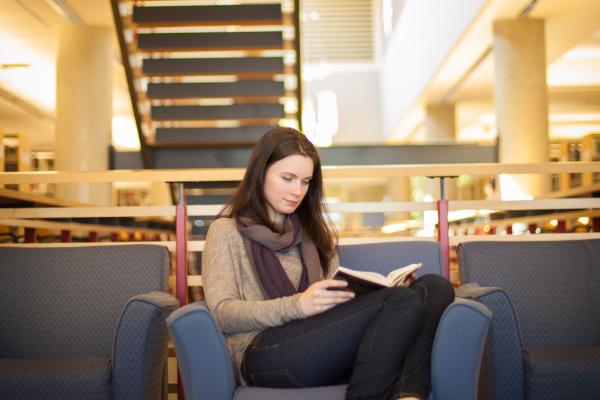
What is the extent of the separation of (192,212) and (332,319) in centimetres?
164

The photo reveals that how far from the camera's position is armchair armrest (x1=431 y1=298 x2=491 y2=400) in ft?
6.17

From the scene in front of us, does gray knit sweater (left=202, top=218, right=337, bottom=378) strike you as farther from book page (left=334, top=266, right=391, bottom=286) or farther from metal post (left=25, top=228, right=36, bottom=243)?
metal post (left=25, top=228, right=36, bottom=243)

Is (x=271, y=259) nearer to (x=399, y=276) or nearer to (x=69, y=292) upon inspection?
(x=399, y=276)

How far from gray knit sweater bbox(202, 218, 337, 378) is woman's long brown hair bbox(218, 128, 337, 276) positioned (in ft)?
0.27

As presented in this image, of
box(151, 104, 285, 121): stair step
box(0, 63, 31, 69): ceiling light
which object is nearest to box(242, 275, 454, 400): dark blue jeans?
box(151, 104, 285, 121): stair step

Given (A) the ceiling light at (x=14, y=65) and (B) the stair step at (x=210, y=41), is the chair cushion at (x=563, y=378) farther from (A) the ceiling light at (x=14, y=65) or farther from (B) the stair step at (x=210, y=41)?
(A) the ceiling light at (x=14, y=65)

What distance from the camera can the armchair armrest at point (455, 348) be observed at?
188 centimetres

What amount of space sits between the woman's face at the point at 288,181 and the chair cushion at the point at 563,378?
2.88 feet

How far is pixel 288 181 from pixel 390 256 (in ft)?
2.07

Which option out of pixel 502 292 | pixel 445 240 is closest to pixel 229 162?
pixel 445 240

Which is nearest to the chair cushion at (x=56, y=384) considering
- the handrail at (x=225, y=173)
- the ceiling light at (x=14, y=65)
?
the handrail at (x=225, y=173)

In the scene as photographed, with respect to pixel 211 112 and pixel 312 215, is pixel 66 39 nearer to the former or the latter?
pixel 211 112

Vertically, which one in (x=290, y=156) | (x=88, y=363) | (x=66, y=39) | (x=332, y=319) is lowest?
(x=88, y=363)

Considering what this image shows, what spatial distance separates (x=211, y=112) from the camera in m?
5.76
